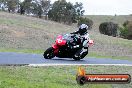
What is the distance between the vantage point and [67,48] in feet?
68.3

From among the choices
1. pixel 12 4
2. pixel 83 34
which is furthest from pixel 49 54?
pixel 12 4

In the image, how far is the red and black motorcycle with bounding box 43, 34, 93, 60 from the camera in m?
20.3

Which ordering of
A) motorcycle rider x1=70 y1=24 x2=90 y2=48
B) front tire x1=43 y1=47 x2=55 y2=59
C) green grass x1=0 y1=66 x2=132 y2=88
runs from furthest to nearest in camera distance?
motorcycle rider x1=70 y1=24 x2=90 y2=48, front tire x1=43 y1=47 x2=55 y2=59, green grass x1=0 y1=66 x2=132 y2=88

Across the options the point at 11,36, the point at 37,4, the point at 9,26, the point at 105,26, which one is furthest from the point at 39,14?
the point at 11,36

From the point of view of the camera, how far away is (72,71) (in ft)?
48.5

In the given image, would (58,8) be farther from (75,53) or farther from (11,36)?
(75,53)

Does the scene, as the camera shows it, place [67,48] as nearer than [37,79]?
No

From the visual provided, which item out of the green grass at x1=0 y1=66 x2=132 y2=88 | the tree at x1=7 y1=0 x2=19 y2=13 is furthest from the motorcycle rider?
the tree at x1=7 y1=0 x2=19 y2=13

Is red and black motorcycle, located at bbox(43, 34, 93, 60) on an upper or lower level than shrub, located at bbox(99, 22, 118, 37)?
upper

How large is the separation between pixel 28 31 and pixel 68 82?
39.0 m

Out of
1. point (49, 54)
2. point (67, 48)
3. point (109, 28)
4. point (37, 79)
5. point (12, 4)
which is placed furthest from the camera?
point (12, 4)

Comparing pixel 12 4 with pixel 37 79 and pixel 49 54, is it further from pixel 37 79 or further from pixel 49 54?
pixel 37 79

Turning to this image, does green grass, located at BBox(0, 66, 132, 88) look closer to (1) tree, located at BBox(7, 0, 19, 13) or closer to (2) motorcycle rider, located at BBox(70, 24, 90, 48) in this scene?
(2) motorcycle rider, located at BBox(70, 24, 90, 48)

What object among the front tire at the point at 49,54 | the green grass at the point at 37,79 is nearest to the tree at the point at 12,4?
the front tire at the point at 49,54
